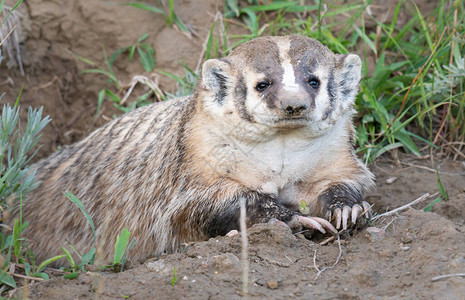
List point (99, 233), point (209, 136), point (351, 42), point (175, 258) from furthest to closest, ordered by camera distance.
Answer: point (351, 42) → point (99, 233) → point (209, 136) → point (175, 258)

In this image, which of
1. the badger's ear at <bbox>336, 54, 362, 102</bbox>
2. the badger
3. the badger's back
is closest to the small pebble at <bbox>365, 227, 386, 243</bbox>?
the badger

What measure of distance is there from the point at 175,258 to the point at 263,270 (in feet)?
1.13

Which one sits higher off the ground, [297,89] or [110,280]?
[297,89]

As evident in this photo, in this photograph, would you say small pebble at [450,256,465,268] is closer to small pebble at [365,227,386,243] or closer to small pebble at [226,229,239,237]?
small pebble at [365,227,386,243]

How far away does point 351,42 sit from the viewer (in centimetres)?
439

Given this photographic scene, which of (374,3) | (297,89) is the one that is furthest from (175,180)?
(374,3)

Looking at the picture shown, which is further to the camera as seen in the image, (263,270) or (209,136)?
(209,136)

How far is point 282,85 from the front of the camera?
270cm

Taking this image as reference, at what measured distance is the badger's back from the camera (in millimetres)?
3227

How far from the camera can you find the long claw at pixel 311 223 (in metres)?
2.71

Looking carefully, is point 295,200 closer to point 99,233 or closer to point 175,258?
point 175,258

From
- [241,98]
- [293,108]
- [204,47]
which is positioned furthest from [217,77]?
[204,47]

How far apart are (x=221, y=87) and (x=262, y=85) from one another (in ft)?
0.79

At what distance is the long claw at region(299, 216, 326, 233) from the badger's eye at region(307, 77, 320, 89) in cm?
55
